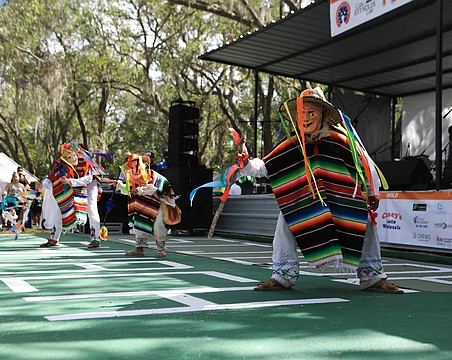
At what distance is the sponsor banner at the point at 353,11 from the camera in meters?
10.8

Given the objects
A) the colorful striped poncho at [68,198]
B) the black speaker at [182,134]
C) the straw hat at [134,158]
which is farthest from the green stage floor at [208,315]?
the black speaker at [182,134]

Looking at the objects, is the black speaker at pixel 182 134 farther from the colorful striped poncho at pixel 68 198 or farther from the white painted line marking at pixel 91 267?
the white painted line marking at pixel 91 267

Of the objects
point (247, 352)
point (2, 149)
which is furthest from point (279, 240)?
point (2, 149)

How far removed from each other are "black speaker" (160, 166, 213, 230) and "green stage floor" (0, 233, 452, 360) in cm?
699

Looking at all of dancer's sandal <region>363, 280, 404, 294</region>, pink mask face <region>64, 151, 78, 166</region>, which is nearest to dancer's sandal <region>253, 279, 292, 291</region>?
dancer's sandal <region>363, 280, 404, 294</region>

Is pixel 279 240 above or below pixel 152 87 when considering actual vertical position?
below

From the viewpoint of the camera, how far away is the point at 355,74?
55.9ft

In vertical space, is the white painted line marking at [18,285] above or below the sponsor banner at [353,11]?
below

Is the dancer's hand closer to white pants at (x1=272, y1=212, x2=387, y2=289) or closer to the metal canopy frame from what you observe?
white pants at (x1=272, y1=212, x2=387, y2=289)

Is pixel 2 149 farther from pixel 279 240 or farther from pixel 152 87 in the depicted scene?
pixel 279 240

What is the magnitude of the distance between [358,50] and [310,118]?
33.0 feet

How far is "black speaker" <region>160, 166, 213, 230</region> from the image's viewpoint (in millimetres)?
14641

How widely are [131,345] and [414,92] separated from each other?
16.7 m

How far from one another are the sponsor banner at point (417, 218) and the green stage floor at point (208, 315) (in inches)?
62.1
